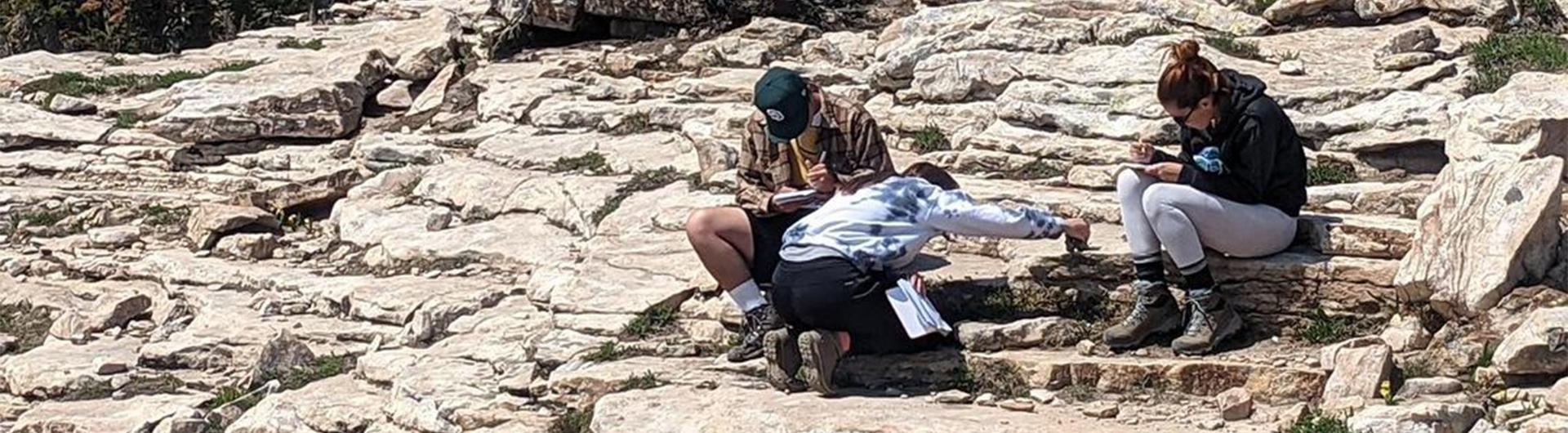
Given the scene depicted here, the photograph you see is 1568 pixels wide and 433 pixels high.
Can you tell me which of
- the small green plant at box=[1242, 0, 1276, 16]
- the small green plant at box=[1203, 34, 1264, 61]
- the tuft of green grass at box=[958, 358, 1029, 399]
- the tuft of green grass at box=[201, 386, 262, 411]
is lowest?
the tuft of green grass at box=[201, 386, 262, 411]

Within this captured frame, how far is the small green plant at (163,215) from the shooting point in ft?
43.2

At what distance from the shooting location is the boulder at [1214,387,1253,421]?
7.39m

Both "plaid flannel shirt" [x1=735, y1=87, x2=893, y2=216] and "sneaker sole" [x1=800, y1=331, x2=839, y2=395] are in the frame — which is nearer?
"sneaker sole" [x1=800, y1=331, x2=839, y2=395]

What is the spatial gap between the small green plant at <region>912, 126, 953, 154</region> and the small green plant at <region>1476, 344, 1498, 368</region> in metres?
4.38

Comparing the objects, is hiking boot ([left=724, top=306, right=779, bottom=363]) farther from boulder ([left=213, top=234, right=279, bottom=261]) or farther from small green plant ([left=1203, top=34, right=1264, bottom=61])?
boulder ([left=213, top=234, right=279, bottom=261])

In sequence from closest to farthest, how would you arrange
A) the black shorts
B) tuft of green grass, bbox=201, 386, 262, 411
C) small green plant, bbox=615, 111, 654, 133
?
the black shorts, tuft of green grass, bbox=201, 386, 262, 411, small green plant, bbox=615, 111, 654, 133

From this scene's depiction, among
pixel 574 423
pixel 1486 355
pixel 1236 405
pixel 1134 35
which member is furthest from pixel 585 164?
pixel 1486 355

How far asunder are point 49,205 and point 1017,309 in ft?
25.3

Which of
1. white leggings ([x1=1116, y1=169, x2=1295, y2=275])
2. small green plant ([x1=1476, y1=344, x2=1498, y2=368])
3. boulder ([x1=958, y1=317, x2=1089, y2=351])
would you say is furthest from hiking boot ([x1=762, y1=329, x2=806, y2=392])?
small green plant ([x1=1476, y1=344, x2=1498, y2=368])

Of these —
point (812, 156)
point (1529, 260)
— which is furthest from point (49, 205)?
point (1529, 260)

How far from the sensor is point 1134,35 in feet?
40.6

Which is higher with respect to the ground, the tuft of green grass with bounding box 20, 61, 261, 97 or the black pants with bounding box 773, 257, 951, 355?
the black pants with bounding box 773, 257, 951, 355

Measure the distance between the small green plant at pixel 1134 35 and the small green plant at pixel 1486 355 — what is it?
4942 millimetres

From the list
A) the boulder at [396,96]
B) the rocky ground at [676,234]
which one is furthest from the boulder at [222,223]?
the boulder at [396,96]
